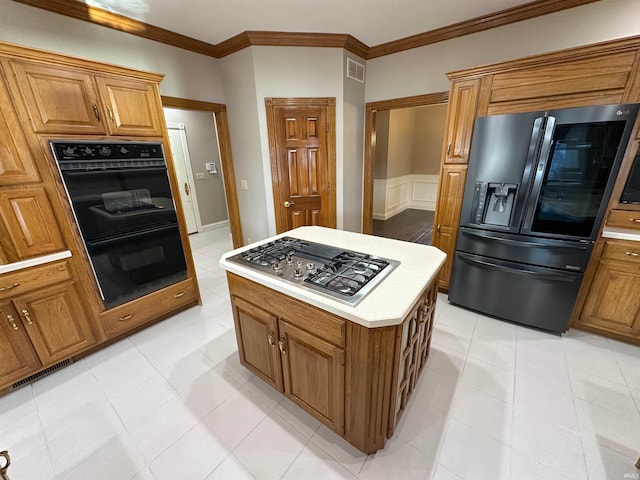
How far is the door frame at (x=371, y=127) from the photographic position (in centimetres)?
297

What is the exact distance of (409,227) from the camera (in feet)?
17.3

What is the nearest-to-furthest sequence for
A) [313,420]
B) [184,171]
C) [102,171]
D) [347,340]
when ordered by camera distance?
1. [347,340]
2. [313,420]
3. [102,171]
4. [184,171]

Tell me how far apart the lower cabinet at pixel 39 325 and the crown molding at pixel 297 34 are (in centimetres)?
212

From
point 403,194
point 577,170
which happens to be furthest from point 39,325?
point 403,194

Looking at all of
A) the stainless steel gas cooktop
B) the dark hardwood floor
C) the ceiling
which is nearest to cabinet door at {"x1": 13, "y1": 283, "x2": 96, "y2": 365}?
the stainless steel gas cooktop

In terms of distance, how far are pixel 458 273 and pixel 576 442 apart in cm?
136

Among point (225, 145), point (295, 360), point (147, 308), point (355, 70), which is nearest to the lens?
point (295, 360)

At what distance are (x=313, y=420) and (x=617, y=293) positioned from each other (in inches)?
97.6

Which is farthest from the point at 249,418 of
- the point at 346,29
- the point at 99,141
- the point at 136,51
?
the point at 346,29

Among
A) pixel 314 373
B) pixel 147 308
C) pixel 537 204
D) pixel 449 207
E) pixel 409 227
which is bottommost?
pixel 409 227

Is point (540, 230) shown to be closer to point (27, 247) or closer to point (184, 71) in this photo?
point (27, 247)

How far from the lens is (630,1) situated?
6.45 ft

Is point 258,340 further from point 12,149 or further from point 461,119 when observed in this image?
point 461,119

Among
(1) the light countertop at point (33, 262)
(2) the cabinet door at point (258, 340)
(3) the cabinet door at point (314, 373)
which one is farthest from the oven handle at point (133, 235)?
(3) the cabinet door at point (314, 373)
